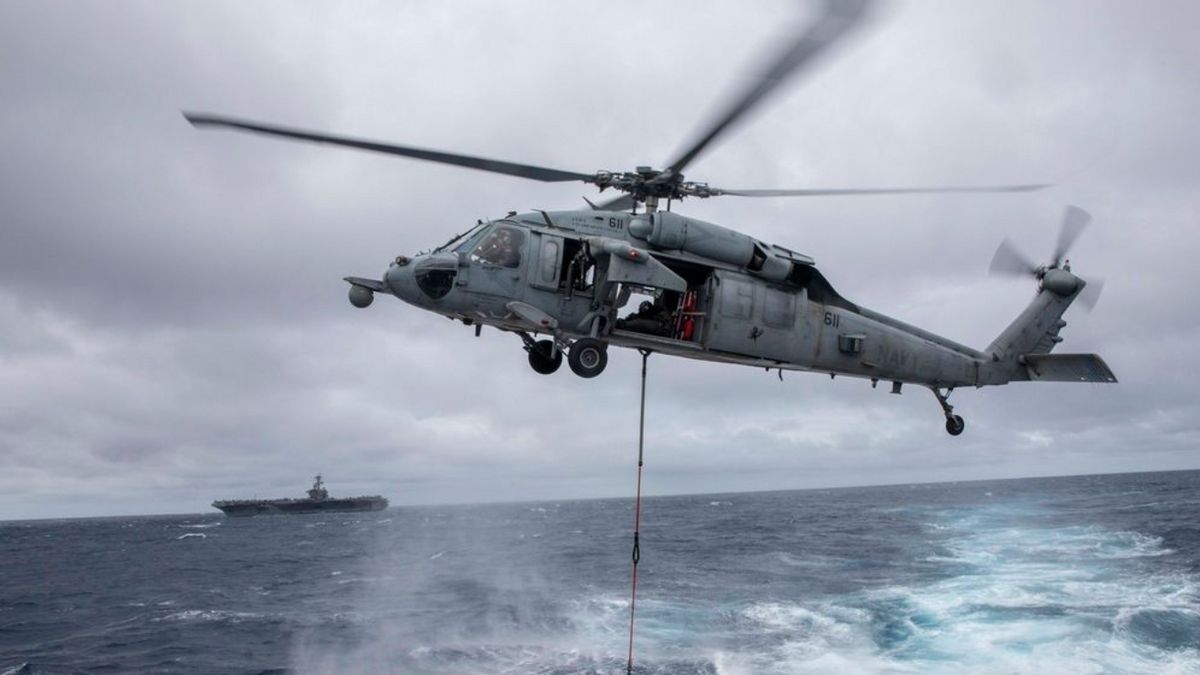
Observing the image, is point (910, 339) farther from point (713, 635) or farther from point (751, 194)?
point (713, 635)

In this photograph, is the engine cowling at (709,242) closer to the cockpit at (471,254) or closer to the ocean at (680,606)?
the cockpit at (471,254)

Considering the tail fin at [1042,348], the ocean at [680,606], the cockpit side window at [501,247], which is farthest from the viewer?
the ocean at [680,606]

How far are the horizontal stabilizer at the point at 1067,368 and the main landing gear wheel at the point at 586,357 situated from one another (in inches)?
338

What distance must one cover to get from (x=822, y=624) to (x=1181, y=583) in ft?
65.1

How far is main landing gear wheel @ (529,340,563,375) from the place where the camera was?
1370cm

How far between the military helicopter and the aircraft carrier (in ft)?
450

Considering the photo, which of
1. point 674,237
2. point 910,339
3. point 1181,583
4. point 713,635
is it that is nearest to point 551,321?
point 674,237

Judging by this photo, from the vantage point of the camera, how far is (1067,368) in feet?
52.2

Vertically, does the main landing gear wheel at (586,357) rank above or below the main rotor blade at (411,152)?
below

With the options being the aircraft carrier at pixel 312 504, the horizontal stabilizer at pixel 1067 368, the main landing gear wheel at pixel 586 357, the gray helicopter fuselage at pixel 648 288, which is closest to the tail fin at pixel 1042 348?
the horizontal stabilizer at pixel 1067 368

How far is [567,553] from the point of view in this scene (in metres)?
77.5

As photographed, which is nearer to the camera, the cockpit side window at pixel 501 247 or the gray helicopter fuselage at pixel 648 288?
the gray helicopter fuselage at pixel 648 288

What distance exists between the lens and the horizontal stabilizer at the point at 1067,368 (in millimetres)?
15242

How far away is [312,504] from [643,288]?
138m
